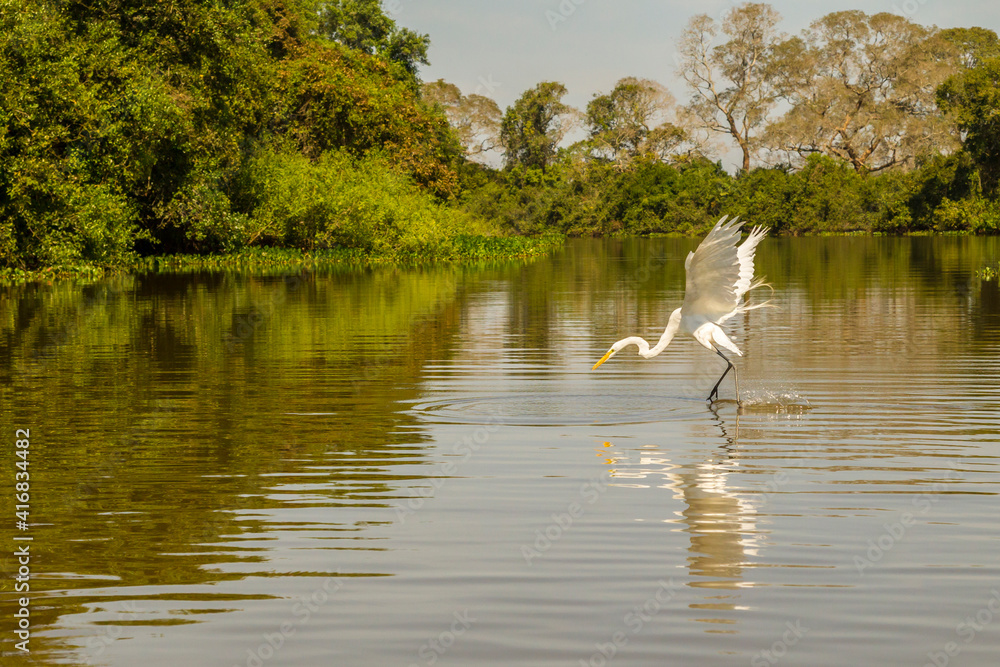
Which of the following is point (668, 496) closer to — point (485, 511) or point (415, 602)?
point (485, 511)

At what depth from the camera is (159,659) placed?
5145mm

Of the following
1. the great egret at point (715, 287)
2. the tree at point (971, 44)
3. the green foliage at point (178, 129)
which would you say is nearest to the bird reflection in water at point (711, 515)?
the great egret at point (715, 287)

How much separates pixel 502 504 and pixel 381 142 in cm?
4931

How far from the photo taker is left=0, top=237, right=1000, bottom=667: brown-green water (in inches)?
213

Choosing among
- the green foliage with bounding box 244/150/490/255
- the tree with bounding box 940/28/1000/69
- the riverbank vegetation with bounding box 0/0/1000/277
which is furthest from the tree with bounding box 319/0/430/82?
the tree with bounding box 940/28/1000/69

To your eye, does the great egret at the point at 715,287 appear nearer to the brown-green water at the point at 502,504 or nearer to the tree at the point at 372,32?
the brown-green water at the point at 502,504

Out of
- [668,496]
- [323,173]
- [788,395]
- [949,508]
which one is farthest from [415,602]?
[323,173]

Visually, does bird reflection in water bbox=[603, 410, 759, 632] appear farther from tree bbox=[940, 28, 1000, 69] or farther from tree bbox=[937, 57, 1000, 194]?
tree bbox=[940, 28, 1000, 69]

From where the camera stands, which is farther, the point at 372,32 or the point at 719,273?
the point at 372,32

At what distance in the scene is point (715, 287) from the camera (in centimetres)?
1218

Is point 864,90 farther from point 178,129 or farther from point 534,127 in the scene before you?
point 178,129

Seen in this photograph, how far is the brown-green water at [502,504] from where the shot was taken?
542 centimetres

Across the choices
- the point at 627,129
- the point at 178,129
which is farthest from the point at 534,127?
the point at 178,129

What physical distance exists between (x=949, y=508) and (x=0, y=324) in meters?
18.1
